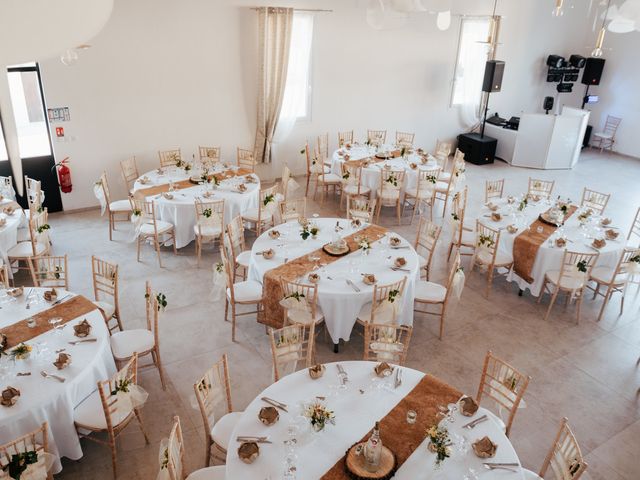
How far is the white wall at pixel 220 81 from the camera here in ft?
32.1

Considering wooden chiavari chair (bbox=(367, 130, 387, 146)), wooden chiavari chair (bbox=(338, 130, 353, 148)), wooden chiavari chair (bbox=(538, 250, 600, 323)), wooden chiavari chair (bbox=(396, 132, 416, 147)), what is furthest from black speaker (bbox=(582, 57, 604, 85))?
wooden chiavari chair (bbox=(538, 250, 600, 323))

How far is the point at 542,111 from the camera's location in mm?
16688

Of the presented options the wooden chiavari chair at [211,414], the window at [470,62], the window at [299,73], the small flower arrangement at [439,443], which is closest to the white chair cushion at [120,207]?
the window at [299,73]

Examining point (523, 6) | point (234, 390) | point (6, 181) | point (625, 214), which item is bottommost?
point (234, 390)

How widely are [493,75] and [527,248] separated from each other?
24.6 feet

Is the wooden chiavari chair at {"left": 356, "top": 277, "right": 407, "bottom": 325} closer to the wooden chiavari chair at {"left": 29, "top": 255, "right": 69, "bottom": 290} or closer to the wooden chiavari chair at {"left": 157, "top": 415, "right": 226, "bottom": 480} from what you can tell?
the wooden chiavari chair at {"left": 157, "top": 415, "right": 226, "bottom": 480}

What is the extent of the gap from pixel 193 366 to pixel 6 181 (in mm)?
5035

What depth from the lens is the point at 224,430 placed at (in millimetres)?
4738

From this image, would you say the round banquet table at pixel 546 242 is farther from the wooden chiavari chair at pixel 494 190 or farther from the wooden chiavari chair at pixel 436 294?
the wooden chiavari chair at pixel 436 294

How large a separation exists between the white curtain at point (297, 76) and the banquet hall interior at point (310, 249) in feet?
0.17

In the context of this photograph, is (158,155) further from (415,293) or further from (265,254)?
(415,293)

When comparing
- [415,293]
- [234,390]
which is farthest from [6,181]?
[415,293]

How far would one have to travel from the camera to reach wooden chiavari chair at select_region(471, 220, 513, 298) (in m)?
7.88

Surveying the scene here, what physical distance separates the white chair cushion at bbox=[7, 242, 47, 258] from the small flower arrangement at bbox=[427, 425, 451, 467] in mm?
6534
